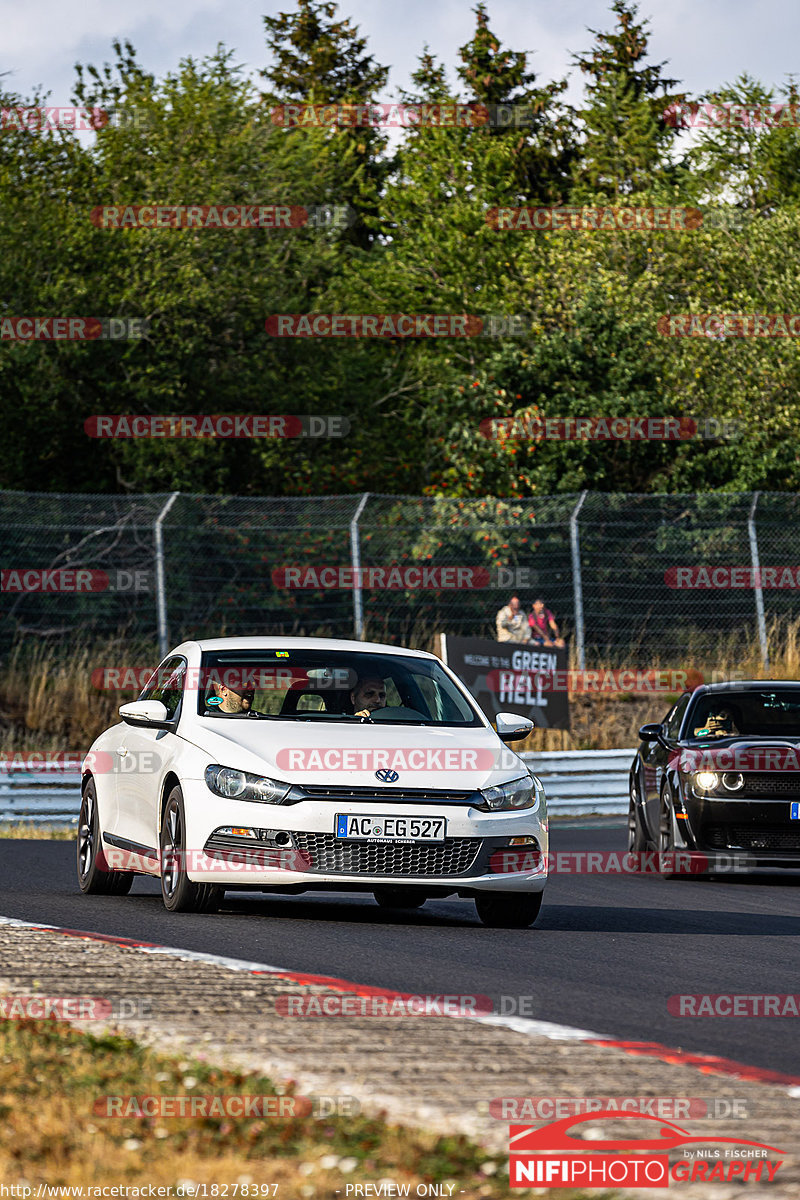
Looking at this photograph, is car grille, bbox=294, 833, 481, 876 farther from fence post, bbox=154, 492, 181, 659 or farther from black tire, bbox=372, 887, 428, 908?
fence post, bbox=154, 492, 181, 659

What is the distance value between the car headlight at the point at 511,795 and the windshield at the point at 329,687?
0.72 metres

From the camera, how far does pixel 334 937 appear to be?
9531mm

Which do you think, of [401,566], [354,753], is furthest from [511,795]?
[401,566]

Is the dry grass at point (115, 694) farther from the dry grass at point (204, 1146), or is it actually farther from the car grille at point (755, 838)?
the dry grass at point (204, 1146)

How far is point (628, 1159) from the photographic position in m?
4.55

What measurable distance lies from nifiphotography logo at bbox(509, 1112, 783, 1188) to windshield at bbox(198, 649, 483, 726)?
20.2 ft

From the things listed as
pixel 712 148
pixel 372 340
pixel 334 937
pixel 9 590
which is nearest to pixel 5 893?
pixel 334 937

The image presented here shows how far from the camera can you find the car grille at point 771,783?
45.8ft

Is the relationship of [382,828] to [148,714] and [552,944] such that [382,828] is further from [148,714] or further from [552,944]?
[148,714]

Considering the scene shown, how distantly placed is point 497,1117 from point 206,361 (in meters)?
31.8

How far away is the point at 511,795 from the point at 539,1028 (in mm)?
3648

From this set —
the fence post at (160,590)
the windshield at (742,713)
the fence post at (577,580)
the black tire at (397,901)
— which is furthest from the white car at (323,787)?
the fence post at (577,580)

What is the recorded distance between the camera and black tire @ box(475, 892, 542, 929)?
10422 millimetres

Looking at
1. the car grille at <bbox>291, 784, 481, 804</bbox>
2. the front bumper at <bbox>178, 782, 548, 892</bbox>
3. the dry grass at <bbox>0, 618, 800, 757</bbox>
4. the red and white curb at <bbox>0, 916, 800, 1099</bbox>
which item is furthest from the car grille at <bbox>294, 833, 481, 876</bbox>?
the dry grass at <bbox>0, 618, 800, 757</bbox>
